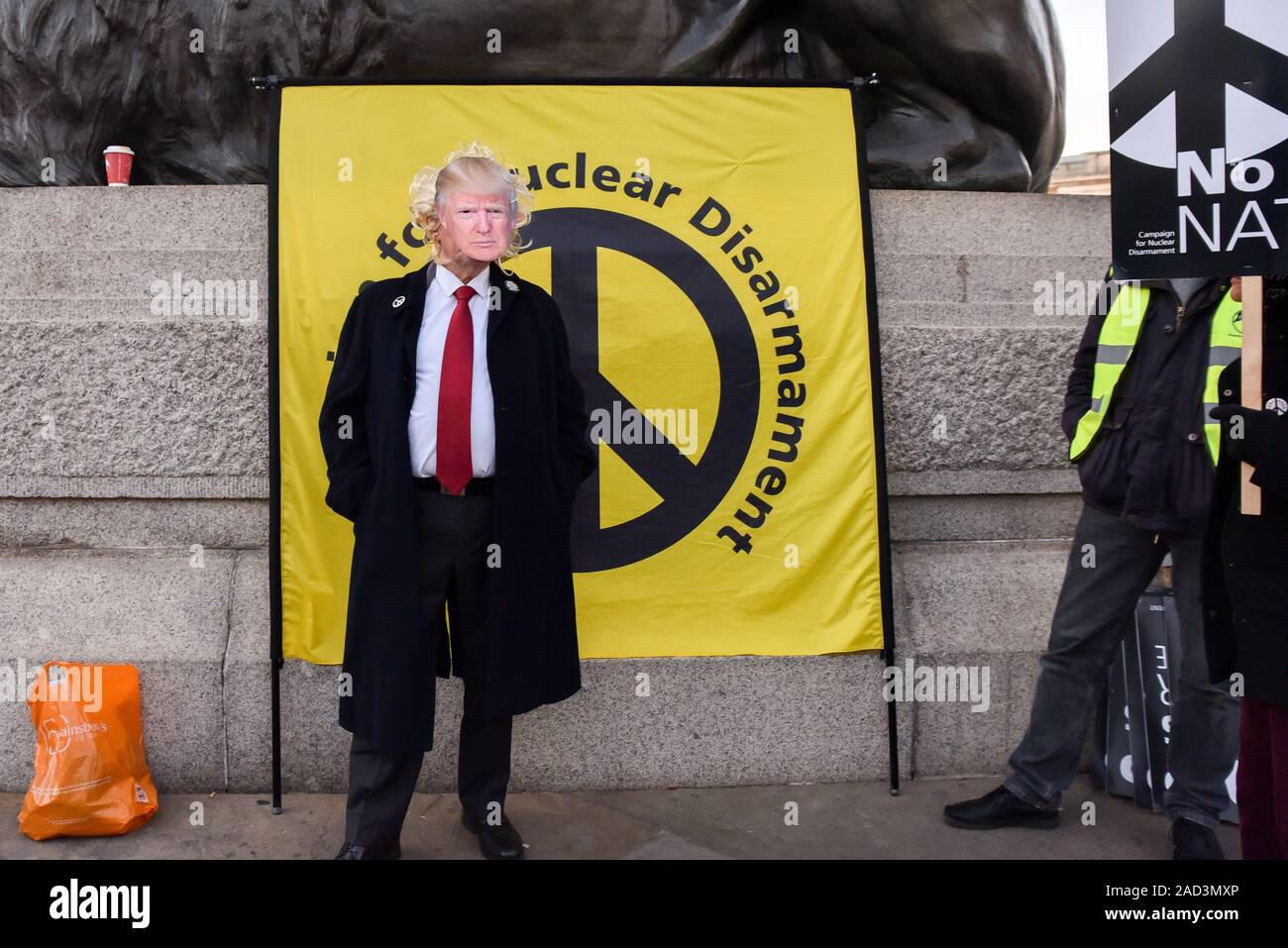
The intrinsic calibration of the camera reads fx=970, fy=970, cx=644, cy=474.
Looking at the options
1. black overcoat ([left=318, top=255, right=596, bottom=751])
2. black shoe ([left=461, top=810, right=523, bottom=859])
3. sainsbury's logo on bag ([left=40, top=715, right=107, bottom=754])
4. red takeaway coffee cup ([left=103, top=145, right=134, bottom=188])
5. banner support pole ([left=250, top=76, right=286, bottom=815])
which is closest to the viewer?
black overcoat ([left=318, top=255, right=596, bottom=751])

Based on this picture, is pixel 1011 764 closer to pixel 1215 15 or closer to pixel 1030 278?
pixel 1030 278

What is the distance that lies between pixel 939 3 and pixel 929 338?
1.44 m

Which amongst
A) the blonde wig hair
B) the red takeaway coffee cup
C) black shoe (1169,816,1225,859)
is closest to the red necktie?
the blonde wig hair

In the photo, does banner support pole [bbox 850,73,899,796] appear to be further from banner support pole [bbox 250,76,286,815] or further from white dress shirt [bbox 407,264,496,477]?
banner support pole [bbox 250,76,286,815]

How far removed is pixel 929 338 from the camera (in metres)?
3.77

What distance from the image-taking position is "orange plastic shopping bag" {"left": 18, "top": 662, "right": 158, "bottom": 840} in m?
3.05

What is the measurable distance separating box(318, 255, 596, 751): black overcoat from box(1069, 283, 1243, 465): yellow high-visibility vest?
5.37ft

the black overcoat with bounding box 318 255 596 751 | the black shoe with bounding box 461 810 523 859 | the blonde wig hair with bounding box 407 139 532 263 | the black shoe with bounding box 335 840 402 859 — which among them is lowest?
the black shoe with bounding box 461 810 523 859

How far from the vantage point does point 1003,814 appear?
10.4 feet

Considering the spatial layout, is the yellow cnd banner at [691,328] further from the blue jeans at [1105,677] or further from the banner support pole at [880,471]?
the blue jeans at [1105,677]

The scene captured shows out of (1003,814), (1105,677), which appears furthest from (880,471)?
(1003,814)

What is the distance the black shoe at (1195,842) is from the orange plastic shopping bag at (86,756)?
129 inches

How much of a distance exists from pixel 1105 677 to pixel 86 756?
129 inches

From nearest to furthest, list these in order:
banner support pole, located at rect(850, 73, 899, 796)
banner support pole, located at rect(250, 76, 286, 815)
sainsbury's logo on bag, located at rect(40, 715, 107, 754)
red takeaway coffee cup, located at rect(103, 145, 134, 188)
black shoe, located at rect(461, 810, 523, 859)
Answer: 1. black shoe, located at rect(461, 810, 523, 859)
2. sainsbury's logo on bag, located at rect(40, 715, 107, 754)
3. banner support pole, located at rect(250, 76, 286, 815)
4. banner support pole, located at rect(850, 73, 899, 796)
5. red takeaway coffee cup, located at rect(103, 145, 134, 188)
